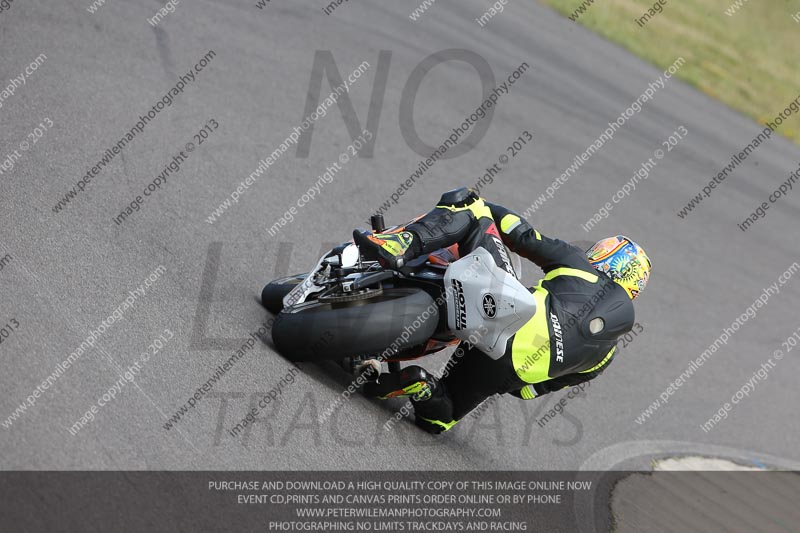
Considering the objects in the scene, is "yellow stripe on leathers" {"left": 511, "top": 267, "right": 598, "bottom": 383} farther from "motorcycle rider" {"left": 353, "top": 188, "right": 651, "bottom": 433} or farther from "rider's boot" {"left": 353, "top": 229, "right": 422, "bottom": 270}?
"rider's boot" {"left": 353, "top": 229, "right": 422, "bottom": 270}

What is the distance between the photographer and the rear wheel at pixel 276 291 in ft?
17.5

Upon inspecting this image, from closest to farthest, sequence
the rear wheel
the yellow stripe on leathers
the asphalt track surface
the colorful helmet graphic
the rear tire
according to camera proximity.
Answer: the asphalt track surface < the rear tire < the yellow stripe on leathers < the colorful helmet graphic < the rear wheel

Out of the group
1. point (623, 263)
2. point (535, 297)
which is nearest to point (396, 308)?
point (535, 297)

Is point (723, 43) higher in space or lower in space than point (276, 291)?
higher

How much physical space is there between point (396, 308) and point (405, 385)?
0.59 meters

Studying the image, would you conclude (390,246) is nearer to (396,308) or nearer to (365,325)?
(396,308)

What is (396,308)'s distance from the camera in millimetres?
4555

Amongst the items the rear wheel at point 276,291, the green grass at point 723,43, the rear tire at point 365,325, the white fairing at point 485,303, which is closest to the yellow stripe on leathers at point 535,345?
the white fairing at point 485,303

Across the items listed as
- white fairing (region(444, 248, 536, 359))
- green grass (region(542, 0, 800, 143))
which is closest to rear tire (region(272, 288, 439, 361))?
white fairing (region(444, 248, 536, 359))

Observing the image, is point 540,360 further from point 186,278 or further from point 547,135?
point 547,135

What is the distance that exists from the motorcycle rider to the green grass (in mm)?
8698

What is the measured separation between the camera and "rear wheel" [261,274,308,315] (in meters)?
5.33

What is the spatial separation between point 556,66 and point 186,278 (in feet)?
26.0

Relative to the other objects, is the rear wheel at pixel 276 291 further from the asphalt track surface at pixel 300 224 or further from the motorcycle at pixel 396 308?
the motorcycle at pixel 396 308
